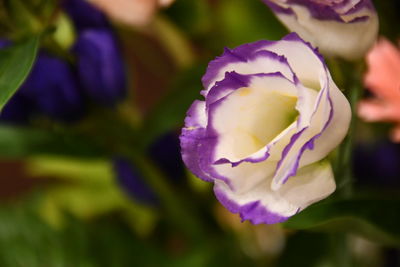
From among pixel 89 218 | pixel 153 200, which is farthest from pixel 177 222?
pixel 89 218

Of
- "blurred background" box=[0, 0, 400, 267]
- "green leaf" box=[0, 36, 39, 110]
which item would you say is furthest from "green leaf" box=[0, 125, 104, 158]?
"green leaf" box=[0, 36, 39, 110]

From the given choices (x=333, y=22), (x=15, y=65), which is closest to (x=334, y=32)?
(x=333, y=22)

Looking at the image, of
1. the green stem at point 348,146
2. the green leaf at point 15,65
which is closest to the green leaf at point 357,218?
the green stem at point 348,146

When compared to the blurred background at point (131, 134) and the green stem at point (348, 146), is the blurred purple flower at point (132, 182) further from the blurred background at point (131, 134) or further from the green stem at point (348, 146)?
the green stem at point (348, 146)

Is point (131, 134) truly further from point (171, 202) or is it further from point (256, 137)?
point (256, 137)

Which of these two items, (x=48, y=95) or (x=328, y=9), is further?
(x=48, y=95)

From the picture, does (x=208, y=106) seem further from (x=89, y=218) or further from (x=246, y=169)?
(x=89, y=218)

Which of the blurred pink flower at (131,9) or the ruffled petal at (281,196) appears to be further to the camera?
the blurred pink flower at (131,9)
